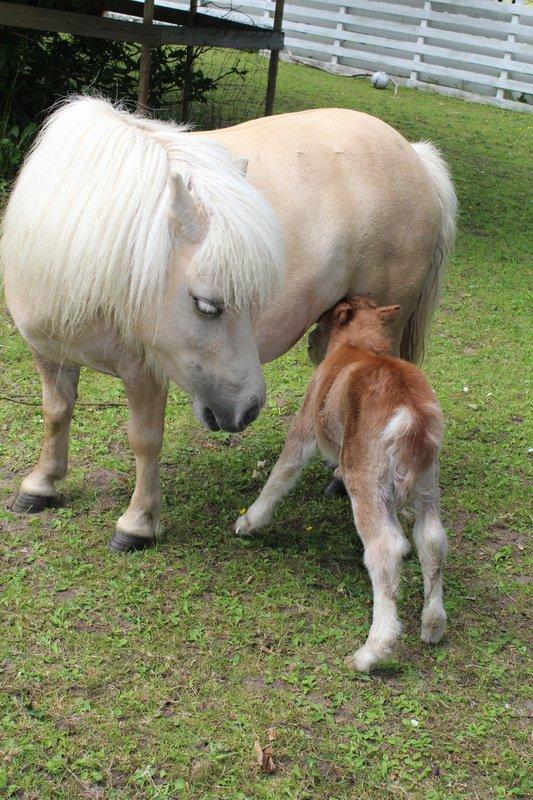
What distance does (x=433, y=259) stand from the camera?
4430 millimetres

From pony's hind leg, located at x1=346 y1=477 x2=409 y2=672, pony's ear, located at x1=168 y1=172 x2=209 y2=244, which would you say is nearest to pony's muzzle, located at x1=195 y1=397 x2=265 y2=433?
pony's hind leg, located at x1=346 y1=477 x2=409 y2=672

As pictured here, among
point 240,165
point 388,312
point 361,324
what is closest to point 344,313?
point 361,324

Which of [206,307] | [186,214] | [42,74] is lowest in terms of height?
[42,74]

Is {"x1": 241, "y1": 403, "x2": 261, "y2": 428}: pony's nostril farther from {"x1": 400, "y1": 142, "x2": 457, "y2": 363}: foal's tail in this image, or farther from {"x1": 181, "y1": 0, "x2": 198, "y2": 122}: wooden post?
{"x1": 181, "y1": 0, "x2": 198, "y2": 122}: wooden post

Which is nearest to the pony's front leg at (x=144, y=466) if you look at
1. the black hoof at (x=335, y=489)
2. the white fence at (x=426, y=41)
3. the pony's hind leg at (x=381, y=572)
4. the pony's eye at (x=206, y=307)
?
the pony's eye at (x=206, y=307)

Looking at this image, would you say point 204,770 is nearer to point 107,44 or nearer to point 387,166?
point 387,166

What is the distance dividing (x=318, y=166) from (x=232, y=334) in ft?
3.68

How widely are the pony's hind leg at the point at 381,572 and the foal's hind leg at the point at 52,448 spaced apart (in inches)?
56.9

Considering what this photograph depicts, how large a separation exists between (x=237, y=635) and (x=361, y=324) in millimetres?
1437

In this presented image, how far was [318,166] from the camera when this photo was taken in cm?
381

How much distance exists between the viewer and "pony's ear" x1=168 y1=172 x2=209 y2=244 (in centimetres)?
286

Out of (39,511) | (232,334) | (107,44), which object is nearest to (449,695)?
(232,334)

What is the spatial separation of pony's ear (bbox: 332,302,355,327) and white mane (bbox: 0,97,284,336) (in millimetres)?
716

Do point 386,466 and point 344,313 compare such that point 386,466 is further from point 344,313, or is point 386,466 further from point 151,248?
point 151,248
